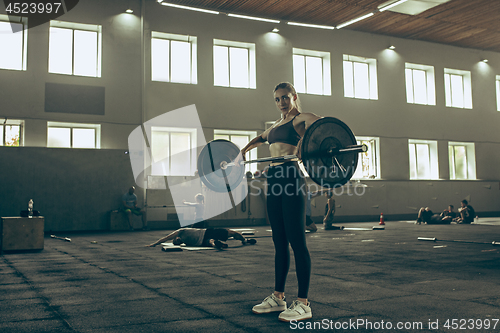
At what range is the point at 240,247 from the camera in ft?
23.1

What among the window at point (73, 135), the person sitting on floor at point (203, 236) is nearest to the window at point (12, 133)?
the window at point (73, 135)

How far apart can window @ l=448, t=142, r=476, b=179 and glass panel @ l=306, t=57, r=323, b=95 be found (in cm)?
602

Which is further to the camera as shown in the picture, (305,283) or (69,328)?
(305,283)

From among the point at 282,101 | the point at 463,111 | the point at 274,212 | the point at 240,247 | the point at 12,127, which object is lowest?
the point at 240,247

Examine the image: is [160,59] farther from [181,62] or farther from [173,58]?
[181,62]

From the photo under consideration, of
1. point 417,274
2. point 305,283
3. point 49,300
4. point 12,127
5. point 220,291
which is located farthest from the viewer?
point 12,127

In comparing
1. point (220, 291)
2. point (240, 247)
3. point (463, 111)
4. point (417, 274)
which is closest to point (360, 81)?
point (463, 111)

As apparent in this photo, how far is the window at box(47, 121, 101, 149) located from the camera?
11.9 metres

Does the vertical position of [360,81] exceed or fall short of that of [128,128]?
it exceeds it

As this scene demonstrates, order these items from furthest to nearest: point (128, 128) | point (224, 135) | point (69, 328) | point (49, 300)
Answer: point (224, 135) < point (128, 128) < point (49, 300) < point (69, 328)

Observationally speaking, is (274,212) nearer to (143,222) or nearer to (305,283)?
(305,283)

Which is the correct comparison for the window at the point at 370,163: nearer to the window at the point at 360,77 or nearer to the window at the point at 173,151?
the window at the point at 360,77

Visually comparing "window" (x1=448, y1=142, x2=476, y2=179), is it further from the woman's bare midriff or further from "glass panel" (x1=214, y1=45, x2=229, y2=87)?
the woman's bare midriff

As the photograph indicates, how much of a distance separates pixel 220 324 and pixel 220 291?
1.01 meters
